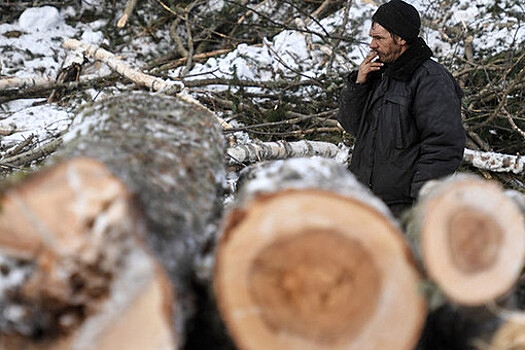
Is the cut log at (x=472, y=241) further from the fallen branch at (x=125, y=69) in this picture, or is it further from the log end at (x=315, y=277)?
the fallen branch at (x=125, y=69)

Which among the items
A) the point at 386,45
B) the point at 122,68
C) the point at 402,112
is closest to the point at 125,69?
the point at 122,68

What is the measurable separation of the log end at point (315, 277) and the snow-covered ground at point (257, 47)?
4055mm

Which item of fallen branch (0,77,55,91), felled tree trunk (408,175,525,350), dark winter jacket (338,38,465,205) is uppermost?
felled tree trunk (408,175,525,350)

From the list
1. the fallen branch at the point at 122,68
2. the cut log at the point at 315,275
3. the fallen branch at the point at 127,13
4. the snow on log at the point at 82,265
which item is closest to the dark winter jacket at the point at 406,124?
the cut log at the point at 315,275

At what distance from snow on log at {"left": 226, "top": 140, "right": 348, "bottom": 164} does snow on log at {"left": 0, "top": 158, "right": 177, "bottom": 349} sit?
244 cm

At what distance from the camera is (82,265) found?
1.13 metres

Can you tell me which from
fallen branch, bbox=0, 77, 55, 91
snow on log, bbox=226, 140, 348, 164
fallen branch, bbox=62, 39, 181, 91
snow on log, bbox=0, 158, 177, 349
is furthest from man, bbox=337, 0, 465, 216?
fallen branch, bbox=0, 77, 55, 91

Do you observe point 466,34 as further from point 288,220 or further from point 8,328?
point 8,328

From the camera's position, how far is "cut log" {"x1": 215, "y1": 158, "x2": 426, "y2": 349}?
3.76 feet

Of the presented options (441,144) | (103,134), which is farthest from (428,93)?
(103,134)

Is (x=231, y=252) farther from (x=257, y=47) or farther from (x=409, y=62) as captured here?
(x=257, y=47)

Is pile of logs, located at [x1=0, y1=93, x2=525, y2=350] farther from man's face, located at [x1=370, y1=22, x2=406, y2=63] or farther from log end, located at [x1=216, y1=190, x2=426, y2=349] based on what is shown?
man's face, located at [x1=370, y1=22, x2=406, y2=63]

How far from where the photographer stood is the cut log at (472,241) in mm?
1159

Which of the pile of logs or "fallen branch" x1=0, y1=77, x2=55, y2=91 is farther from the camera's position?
"fallen branch" x1=0, y1=77, x2=55, y2=91
